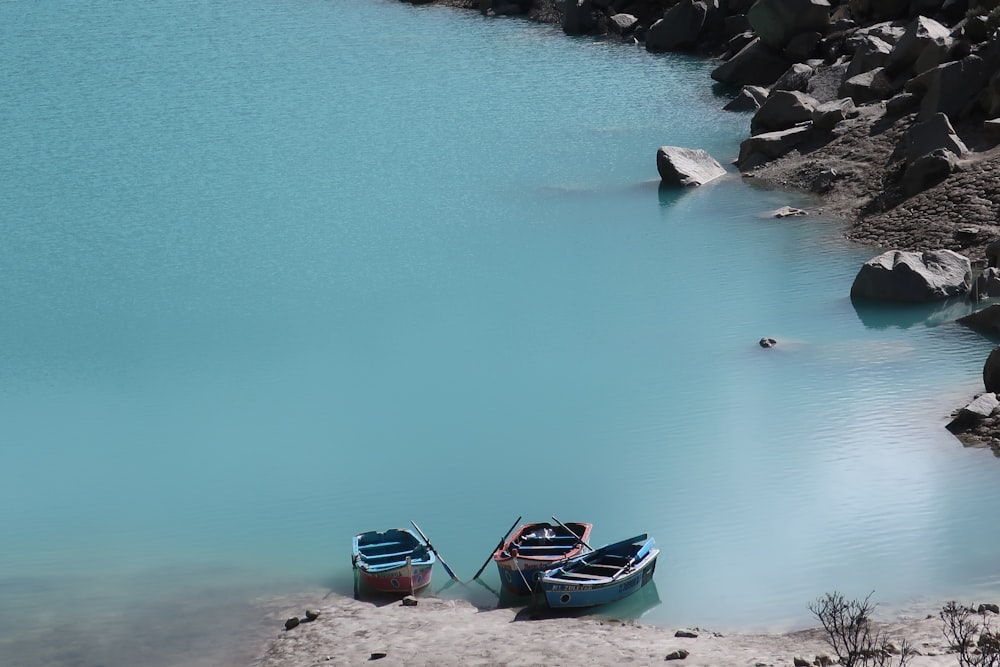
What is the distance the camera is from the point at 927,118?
40.3 m

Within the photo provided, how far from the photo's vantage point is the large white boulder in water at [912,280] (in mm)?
32312

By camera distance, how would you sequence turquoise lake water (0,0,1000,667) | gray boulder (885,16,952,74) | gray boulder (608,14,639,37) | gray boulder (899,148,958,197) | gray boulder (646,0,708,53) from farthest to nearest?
1. gray boulder (608,14,639,37)
2. gray boulder (646,0,708,53)
3. gray boulder (885,16,952,74)
4. gray boulder (899,148,958,197)
5. turquoise lake water (0,0,1000,667)

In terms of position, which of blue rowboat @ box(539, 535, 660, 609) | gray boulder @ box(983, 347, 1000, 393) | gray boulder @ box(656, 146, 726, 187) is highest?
gray boulder @ box(656, 146, 726, 187)

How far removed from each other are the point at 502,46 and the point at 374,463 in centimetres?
4315

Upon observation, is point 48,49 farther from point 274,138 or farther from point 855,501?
point 855,501

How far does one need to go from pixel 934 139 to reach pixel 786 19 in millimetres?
17002

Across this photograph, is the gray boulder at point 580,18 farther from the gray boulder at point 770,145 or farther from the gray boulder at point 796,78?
the gray boulder at point 770,145

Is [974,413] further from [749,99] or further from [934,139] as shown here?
[749,99]

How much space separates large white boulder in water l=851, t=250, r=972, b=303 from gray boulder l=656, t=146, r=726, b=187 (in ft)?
37.5

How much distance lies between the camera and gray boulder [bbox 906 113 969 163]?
126 feet

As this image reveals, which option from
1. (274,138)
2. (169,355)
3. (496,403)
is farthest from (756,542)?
(274,138)

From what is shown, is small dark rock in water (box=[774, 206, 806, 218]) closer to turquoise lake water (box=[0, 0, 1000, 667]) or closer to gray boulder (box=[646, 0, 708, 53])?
turquoise lake water (box=[0, 0, 1000, 667])

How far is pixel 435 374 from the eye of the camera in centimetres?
3055

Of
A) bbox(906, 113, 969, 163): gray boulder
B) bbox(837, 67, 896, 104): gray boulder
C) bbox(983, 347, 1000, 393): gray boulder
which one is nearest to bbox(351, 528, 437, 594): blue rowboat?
bbox(983, 347, 1000, 393): gray boulder
